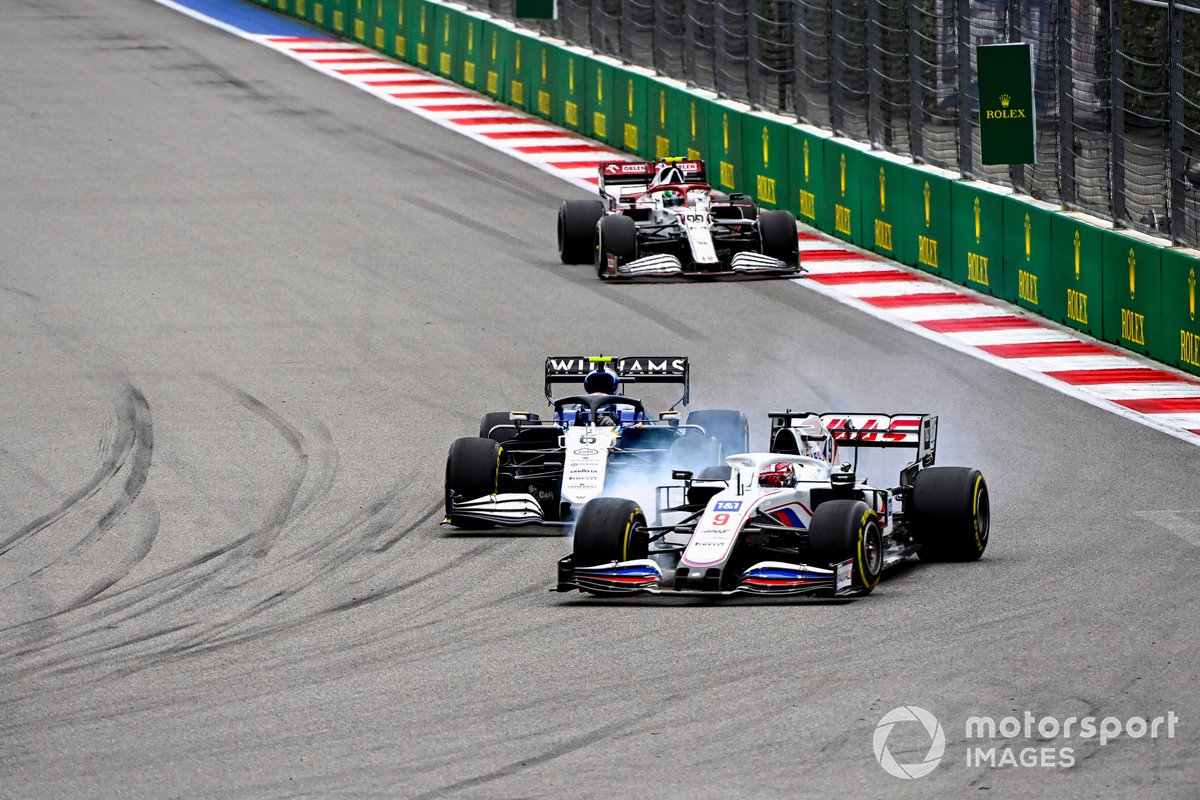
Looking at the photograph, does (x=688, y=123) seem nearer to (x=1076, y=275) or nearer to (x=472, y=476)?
(x=1076, y=275)

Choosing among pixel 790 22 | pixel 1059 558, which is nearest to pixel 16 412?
pixel 1059 558

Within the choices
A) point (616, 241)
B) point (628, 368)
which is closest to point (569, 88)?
point (616, 241)

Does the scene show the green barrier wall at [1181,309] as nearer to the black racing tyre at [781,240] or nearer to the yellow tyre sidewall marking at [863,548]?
the black racing tyre at [781,240]

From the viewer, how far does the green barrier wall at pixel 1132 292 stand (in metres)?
18.0

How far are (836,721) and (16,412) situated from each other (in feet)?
31.8

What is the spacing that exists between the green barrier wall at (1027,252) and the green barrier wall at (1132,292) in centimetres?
110

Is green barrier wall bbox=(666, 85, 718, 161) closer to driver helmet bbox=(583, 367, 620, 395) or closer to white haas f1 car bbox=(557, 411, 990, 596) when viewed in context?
driver helmet bbox=(583, 367, 620, 395)

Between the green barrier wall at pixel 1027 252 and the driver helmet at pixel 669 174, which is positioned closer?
the green barrier wall at pixel 1027 252

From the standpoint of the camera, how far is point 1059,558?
12.0m

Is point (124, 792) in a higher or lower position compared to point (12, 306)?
higher

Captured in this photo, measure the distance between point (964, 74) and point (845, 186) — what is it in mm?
2686

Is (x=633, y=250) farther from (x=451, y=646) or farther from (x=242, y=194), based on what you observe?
(x=451, y=646)

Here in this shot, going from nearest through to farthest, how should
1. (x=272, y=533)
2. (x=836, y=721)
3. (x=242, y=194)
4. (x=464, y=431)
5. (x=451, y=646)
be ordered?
1. (x=836, y=721)
2. (x=451, y=646)
3. (x=272, y=533)
4. (x=464, y=431)
5. (x=242, y=194)

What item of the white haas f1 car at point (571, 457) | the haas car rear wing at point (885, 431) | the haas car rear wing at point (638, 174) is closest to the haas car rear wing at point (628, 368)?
the white haas f1 car at point (571, 457)
